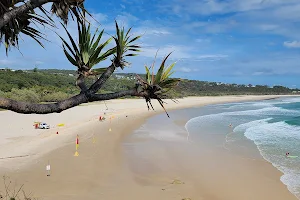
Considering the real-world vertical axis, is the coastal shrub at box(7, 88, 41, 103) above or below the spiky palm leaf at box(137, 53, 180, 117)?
below

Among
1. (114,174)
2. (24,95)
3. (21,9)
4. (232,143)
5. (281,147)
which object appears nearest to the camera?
(21,9)

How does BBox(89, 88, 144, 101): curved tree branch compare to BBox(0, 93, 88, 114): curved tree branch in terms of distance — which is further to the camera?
BBox(89, 88, 144, 101): curved tree branch

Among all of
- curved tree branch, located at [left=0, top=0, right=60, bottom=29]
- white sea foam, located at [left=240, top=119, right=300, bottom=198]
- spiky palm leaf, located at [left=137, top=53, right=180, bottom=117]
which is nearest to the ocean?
white sea foam, located at [left=240, top=119, right=300, bottom=198]

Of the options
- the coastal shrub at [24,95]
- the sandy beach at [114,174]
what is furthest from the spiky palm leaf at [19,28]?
the coastal shrub at [24,95]

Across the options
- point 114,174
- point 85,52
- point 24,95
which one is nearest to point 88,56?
point 85,52

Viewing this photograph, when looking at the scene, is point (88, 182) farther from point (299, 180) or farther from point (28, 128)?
point (28, 128)

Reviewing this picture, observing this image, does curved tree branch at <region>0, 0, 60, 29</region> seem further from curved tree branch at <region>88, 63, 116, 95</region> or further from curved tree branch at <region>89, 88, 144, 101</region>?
curved tree branch at <region>89, 88, 144, 101</region>

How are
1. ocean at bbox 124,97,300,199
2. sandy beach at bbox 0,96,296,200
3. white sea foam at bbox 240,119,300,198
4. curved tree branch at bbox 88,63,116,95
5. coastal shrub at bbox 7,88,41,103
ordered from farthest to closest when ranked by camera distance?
coastal shrub at bbox 7,88,41,103
ocean at bbox 124,97,300,199
white sea foam at bbox 240,119,300,198
sandy beach at bbox 0,96,296,200
curved tree branch at bbox 88,63,116,95

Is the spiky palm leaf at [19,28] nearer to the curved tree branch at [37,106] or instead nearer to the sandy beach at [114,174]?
the curved tree branch at [37,106]

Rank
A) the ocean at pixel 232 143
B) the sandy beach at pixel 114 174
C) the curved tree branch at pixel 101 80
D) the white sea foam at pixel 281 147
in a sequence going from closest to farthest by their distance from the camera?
the curved tree branch at pixel 101 80 → the sandy beach at pixel 114 174 → the white sea foam at pixel 281 147 → the ocean at pixel 232 143

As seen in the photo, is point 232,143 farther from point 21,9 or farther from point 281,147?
point 21,9

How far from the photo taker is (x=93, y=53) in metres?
3.51

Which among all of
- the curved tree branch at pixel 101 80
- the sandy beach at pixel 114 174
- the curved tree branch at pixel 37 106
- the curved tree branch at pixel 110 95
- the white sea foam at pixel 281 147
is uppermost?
the curved tree branch at pixel 101 80

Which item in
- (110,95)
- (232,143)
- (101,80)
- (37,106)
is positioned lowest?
(232,143)
